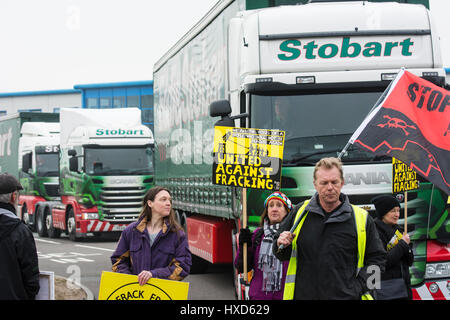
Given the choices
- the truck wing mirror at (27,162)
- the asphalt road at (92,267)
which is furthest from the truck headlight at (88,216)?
the truck wing mirror at (27,162)

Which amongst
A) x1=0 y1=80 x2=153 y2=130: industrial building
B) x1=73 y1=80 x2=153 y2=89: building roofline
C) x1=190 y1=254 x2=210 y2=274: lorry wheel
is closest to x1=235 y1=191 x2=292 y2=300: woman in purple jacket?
x1=190 y1=254 x2=210 y2=274: lorry wheel

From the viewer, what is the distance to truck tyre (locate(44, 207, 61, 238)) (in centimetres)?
2694

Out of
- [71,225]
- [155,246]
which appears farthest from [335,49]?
[71,225]

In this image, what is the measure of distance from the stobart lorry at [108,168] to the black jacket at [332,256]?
1788 centimetres

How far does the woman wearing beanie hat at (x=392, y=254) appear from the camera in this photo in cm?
692

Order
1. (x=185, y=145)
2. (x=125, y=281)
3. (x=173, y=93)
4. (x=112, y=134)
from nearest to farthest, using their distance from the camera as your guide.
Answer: (x=125, y=281) → (x=185, y=145) → (x=173, y=93) → (x=112, y=134)

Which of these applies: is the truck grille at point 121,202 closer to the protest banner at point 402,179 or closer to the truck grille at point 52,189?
the truck grille at point 52,189

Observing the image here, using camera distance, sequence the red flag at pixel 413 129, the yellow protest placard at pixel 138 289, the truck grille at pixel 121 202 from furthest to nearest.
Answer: the truck grille at pixel 121 202 → the yellow protest placard at pixel 138 289 → the red flag at pixel 413 129

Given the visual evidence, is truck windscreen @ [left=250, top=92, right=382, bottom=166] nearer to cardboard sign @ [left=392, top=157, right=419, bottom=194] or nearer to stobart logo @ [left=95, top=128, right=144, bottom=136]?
cardboard sign @ [left=392, top=157, right=419, bottom=194]

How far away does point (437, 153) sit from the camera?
20.8ft

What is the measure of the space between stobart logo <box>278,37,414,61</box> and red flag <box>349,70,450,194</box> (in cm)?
293
